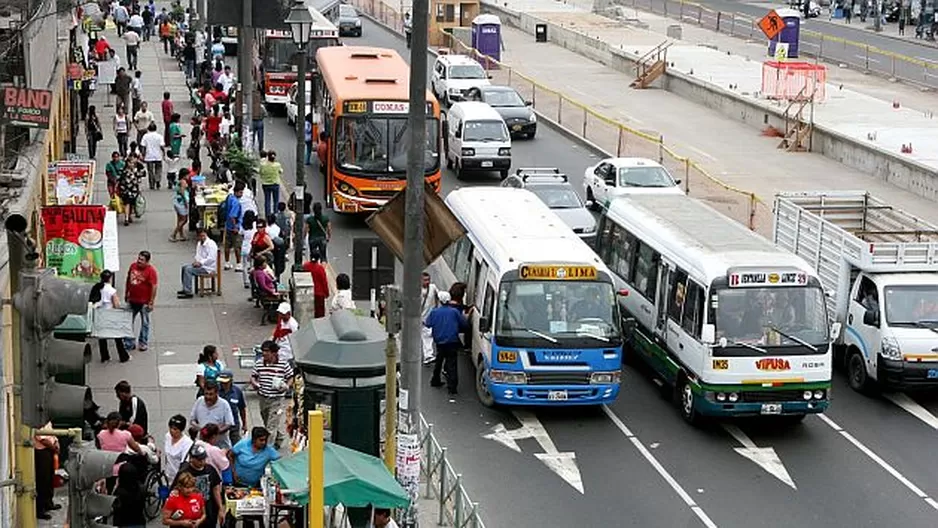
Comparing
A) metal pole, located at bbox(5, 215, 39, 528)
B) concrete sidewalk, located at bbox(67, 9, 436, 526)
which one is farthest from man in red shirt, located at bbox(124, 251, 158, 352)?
metal pole, located at bbox(5, 215, 39, 528)

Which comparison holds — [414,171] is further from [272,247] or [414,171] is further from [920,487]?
[272,247]

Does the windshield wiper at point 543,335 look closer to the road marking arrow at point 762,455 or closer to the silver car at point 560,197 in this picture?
the road marking arrow at point 762,455

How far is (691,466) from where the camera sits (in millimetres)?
20234

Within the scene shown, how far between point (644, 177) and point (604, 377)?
14.0m

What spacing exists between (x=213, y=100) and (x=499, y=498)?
2503 centimetres

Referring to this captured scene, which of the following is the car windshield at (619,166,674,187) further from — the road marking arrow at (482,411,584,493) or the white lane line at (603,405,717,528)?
the road marking arrow at (482,411,584,493)

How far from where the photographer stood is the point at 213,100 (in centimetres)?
4194

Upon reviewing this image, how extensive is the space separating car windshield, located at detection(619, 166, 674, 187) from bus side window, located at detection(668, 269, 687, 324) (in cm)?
1216

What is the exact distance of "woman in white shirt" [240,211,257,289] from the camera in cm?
2722

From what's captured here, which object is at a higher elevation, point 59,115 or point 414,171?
point 414,171

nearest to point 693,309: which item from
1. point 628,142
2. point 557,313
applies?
point 557,313

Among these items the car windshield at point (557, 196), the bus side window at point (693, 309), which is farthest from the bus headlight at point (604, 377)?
the car windshield at point (557, 196)

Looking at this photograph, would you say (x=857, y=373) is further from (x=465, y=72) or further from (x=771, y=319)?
(x=465, y=72)

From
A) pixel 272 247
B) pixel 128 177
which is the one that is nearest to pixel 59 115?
pixel 128 177
